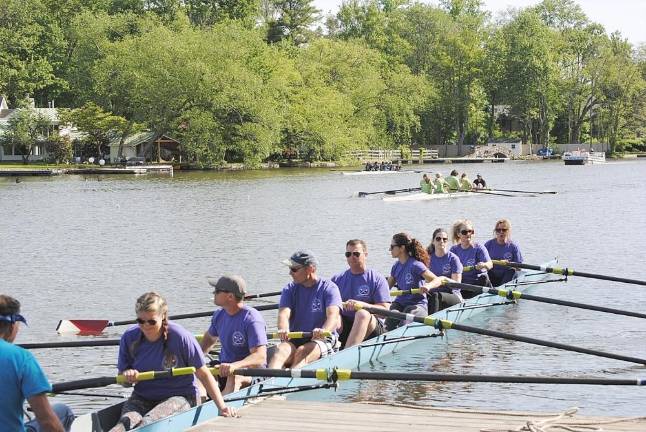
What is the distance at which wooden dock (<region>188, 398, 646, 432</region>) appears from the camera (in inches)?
362

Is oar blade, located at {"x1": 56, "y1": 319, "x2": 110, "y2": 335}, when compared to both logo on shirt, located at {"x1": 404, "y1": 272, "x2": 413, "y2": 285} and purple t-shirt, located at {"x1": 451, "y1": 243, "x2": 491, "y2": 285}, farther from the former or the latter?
purple t-shirt, located at {"x1": 451, "y1": 243, "x2": 491, "y2": 285}

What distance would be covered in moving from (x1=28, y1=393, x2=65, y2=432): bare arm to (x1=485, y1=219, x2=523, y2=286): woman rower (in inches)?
538

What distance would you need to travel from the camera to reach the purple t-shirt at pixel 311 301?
11734mm

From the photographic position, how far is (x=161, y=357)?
8633 mm

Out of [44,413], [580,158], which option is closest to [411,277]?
[44,413]

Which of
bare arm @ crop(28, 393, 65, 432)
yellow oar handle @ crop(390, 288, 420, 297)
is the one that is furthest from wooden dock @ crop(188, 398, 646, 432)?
yellow oar handle @ crop(390, 288, 420, 297)

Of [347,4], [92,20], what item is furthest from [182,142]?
[347,4]

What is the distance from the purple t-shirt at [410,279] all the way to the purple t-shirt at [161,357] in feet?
20.1

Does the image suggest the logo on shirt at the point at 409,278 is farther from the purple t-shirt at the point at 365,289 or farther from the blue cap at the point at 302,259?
the blue cap at the point at 302,259

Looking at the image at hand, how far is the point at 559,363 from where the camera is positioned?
1491 cm

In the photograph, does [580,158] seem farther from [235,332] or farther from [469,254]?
[235,332]

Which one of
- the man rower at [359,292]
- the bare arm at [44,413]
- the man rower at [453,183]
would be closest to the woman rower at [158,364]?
the bare arm at [44,413]

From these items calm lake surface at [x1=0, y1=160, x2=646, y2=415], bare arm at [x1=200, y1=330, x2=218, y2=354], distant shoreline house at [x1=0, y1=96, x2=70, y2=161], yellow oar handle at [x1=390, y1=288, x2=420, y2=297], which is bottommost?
calm lake surface at [x1=0, y1=160, x2=646, y2=415]

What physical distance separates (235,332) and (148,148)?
75.8m
